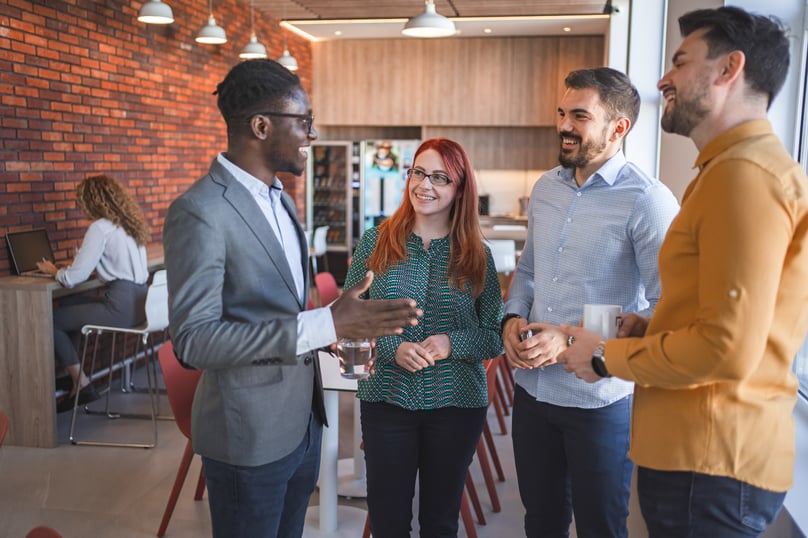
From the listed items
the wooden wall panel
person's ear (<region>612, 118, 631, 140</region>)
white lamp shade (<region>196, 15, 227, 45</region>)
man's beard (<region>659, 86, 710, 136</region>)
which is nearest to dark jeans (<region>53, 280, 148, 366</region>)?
white lamp shade (<region>196, 15, 227, 45</region>)

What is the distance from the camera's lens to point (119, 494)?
11.6ft

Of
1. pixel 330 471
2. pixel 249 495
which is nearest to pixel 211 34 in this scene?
pixel 330 471

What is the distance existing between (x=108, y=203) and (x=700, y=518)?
13.8 ft

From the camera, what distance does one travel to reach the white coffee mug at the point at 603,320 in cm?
162

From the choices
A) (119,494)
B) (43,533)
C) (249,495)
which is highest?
(43,533)

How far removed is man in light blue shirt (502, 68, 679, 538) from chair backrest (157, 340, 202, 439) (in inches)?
54.5

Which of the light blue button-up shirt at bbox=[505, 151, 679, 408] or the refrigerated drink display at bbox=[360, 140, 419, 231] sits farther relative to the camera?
the refrigerated drink display at bbox=[360, 140, 419, 231]

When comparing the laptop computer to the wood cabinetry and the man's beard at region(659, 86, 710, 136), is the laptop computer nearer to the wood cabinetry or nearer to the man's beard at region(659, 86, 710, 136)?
the man's beard at region(659, 86, 710, 136)

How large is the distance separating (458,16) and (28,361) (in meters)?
5.90

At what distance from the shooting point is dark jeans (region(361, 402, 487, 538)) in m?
2.17

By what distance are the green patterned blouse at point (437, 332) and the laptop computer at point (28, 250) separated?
313 cm

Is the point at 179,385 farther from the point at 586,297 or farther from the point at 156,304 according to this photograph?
the point at 156,304

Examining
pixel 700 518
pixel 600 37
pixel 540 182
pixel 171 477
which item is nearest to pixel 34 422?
pixel 171 477

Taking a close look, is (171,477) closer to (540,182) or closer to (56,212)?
(56,212)
